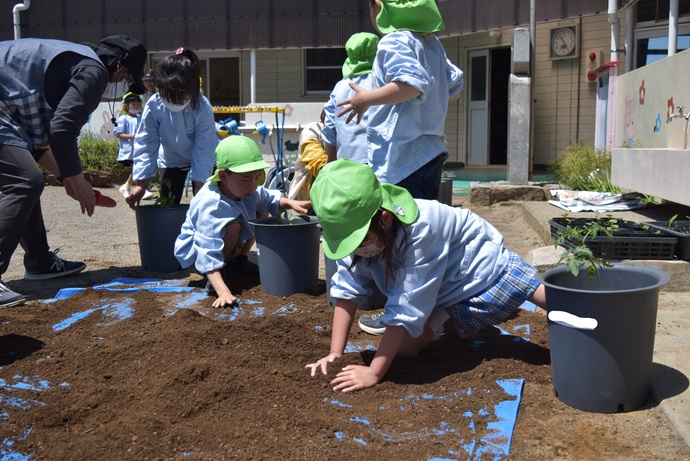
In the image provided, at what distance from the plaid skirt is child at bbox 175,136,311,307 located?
155cm

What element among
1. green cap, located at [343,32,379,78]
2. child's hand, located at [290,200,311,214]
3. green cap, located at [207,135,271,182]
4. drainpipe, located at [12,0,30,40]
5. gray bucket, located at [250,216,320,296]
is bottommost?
gray bucket, located at [250,216,320,296]

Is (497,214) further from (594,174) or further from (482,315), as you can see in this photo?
(482,315)

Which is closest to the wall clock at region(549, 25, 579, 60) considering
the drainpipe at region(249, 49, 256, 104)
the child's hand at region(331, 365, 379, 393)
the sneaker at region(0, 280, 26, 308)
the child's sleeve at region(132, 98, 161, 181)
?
the drainpipe at region(249, 49, 256, 104)

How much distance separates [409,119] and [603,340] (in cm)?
157

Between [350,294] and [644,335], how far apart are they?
1.11 meters

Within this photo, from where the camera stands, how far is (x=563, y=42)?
512 inches

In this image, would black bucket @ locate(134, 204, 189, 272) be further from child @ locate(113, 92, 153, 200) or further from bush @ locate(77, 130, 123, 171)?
bush @ locate(77, 130, 123, 171)

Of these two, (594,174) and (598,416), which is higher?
(594,174)

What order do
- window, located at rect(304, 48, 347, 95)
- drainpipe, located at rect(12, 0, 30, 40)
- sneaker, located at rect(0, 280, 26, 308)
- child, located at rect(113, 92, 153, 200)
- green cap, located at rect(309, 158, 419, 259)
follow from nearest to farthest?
1. green cap, located at rect(309, 158, 419, 259)
2. sneaker, located at rect(0, 280, 26, 308)
3. child, located at rect(113, 92, 153, 200)
4. drainpipe, located at rect(12, 0, 30, 40)
5. window, located at rect(304, 48, 347, 95)

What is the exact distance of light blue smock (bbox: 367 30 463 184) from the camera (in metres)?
3.55

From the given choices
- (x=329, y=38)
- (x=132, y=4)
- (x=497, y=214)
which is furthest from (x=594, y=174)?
(x=132, y=4)

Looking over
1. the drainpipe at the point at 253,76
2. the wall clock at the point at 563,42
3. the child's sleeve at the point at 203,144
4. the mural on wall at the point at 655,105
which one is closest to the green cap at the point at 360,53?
the child's sleeve at the point at 203,144

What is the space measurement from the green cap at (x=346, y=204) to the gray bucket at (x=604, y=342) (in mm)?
687

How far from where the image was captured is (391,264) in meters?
2.85
